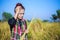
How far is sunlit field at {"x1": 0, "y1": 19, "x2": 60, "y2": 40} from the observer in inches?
75.2

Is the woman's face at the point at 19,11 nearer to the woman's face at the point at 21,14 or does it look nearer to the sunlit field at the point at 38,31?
the woman's face at the point at 21,14

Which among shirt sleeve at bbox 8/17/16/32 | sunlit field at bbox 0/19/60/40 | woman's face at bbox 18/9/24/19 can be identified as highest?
woman's face at bbox 18/9/24/19

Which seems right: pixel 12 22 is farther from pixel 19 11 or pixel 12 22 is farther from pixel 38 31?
pixel 38 31

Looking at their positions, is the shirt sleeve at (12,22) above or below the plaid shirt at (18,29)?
above

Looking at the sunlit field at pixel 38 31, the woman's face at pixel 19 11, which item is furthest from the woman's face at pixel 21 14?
the sunlit field at pixel 38 31

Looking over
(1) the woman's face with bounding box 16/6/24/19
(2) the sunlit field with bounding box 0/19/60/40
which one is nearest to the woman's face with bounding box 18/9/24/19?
(1) the woman's face with bounding box 16/6/24/19

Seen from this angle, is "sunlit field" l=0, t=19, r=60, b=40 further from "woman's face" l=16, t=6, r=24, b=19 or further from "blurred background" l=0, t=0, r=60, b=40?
"woman's face" l=16, t=6, r=24, b=19

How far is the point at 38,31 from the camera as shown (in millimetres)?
1922

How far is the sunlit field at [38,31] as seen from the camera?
191 cm

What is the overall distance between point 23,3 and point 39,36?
51cm

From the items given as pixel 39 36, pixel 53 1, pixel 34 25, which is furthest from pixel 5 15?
pixel 53 1

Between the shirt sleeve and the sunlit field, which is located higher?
the shirt sleeve

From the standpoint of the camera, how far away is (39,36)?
192 cm

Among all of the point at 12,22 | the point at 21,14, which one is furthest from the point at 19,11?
the point at 12,22
